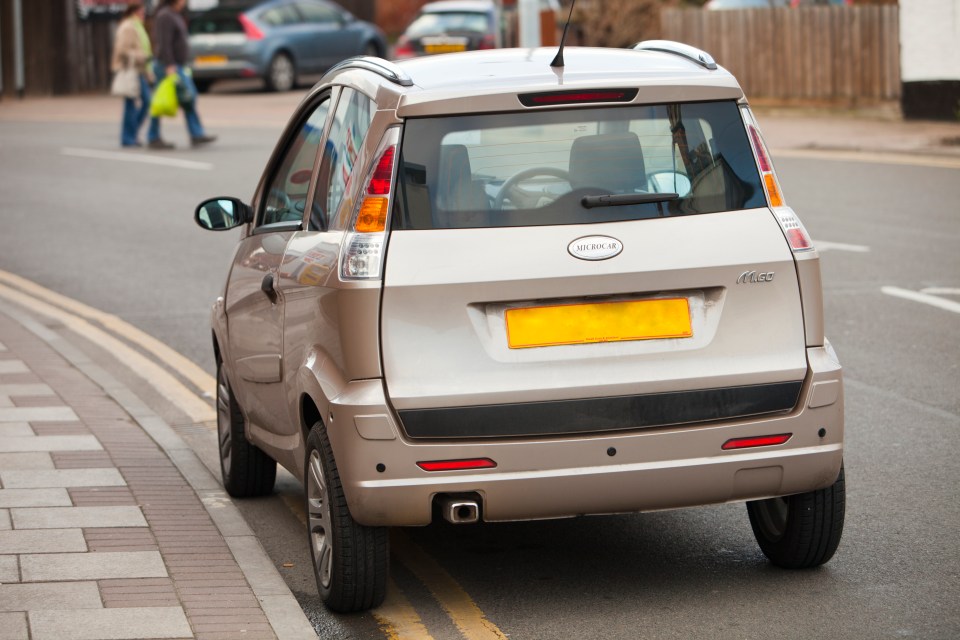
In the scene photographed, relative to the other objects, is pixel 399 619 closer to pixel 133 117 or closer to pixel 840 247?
pixel 840 247

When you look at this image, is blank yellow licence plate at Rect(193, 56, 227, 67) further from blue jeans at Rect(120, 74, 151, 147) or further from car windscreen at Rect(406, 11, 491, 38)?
blue jeans at Rect(120, 74, 151, 147)

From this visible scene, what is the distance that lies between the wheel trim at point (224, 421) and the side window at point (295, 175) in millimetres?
847

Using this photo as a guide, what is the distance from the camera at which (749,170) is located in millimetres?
5141

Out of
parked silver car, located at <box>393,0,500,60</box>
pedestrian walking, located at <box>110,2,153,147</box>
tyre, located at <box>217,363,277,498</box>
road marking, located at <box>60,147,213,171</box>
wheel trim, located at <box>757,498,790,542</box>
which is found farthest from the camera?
parked silver car, located at <box>393,0,500,60</box>

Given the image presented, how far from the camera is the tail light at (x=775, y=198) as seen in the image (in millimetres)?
5078

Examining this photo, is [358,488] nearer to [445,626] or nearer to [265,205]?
[445,626]

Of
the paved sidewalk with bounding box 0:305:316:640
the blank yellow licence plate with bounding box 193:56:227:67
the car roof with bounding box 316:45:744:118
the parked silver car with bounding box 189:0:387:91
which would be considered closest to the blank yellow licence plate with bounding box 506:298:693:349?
the car roof with bounding box 316:45:744:118

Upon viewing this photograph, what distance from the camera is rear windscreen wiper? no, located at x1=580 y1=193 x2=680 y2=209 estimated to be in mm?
4992

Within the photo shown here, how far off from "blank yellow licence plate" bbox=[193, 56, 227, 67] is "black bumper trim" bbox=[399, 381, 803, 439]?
2791 centimetres

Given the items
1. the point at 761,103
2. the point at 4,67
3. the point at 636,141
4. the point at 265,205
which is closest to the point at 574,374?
the point at 636,141

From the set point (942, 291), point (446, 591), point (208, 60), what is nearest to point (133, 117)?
point (208, 60)

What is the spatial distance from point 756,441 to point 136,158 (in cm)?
1842

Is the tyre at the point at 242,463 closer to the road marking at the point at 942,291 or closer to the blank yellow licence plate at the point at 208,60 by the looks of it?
the road marking at the point at 942,291

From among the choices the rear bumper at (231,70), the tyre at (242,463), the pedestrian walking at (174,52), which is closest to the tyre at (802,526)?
the tyre at (242,463)
